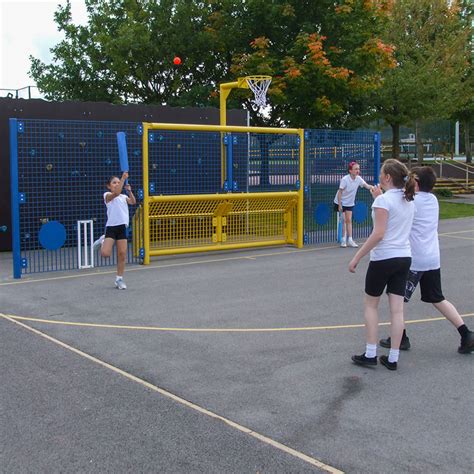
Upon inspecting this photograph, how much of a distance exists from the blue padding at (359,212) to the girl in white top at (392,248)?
9.60 meters

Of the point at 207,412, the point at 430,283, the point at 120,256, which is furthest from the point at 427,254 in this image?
the point at 120,256

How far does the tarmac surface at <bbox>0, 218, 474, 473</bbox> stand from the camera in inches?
169

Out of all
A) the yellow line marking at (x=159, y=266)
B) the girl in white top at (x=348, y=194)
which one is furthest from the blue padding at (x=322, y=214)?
the yellow line marking at (x=159, y=266)

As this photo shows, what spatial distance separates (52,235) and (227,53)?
468 inches

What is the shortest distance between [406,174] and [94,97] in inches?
680

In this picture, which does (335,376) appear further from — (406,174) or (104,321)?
(104,321)

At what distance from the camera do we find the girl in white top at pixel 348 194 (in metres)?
14.0

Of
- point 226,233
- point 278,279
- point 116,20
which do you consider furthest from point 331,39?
point 278,279

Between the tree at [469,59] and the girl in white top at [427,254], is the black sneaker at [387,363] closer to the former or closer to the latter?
the girl in white top at [427,254]

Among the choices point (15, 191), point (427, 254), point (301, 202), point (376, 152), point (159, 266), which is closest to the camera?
point (427, 254)

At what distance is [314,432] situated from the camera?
15.1 ft

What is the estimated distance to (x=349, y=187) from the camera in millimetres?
14039

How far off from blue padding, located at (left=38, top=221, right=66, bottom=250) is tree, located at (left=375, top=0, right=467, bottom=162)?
1667cm

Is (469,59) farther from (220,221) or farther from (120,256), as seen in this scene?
(120,256)
